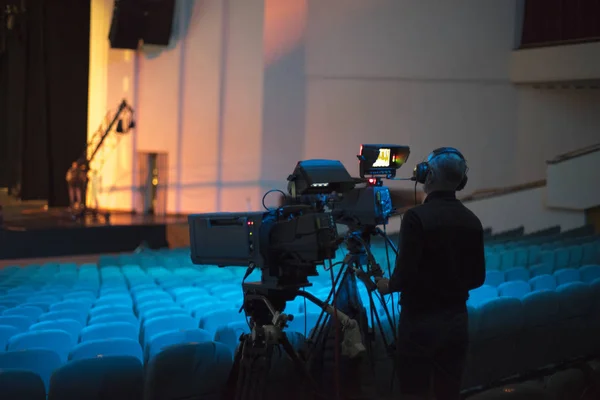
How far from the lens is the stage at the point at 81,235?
37.4 ft

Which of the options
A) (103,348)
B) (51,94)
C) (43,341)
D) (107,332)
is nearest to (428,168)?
(103,348)

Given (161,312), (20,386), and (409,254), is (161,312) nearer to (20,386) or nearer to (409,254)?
(20,386)

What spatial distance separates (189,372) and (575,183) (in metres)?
9.57

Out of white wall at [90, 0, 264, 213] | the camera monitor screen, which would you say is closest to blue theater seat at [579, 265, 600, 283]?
the camera monitor screen

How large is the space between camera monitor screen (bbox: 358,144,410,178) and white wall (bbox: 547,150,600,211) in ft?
27.2

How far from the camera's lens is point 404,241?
2.41m

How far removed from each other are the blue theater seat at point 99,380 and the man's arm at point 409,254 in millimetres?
Result: 1069

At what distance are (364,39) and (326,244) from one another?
11.6 metres

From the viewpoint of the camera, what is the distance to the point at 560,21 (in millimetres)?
12773

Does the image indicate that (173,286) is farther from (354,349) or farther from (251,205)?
(251,205)

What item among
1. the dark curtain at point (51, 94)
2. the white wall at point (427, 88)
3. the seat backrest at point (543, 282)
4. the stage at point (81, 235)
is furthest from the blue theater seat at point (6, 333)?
the dark curtain at point (51, 94)

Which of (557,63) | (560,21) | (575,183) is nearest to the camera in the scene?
(575,183)

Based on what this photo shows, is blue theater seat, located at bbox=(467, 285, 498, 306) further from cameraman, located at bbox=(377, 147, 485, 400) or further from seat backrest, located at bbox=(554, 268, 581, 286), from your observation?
cameraman, located at bbox=(377, 147, 485, 400)

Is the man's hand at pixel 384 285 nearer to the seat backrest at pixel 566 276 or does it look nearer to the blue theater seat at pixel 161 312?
the blue theater seat at pixel 161 312
